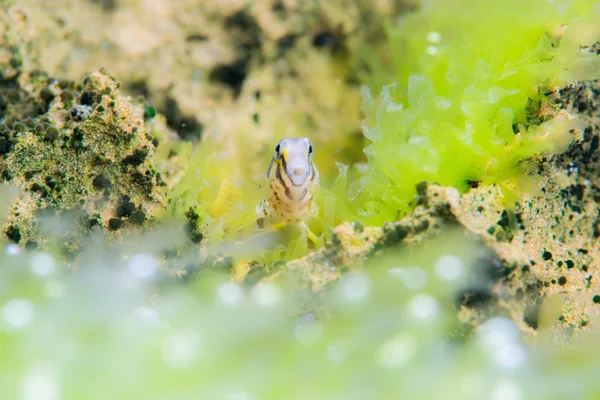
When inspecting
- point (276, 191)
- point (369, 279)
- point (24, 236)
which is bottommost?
point (369, 279)

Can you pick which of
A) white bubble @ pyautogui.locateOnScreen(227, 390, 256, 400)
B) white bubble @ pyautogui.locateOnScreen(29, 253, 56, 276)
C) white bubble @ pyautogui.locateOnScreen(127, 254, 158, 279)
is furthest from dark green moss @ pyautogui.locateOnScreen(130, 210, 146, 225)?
white bubble @ pyautogui.locateOnScreen(227, 390, 256, 400)

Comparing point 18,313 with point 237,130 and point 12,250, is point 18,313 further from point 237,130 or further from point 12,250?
point 237,130

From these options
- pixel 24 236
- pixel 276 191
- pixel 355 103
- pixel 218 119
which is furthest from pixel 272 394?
pixel 355 103

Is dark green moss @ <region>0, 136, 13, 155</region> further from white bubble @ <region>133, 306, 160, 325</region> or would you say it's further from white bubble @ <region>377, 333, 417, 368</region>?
white bubble @ <region>377, 333, 417, 368</region>

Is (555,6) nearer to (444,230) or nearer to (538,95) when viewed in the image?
(538,95)

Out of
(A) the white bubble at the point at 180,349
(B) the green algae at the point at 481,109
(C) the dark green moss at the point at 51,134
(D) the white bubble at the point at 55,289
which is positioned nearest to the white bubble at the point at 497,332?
(B) the green algae at the point at 481,109

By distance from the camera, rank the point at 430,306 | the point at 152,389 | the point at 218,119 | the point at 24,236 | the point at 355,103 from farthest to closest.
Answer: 1. the point at 355,103
2. the point at 218,119
3. the point at 24,236
4. the point at 430,306
5. the point at 152,389

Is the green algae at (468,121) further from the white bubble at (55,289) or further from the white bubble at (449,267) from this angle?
the white bubble at (55,289)

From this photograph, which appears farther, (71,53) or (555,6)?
(71,53)
